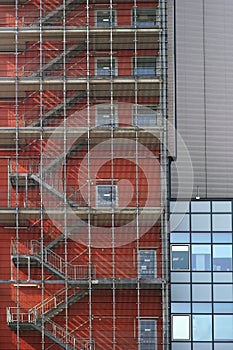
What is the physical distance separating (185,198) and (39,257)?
292 centimetres

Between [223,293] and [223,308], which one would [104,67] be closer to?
[223,293]

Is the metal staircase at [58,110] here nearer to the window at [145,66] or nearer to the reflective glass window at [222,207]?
the window at [145,66]

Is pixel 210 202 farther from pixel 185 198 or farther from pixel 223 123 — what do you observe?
pixel 223 123

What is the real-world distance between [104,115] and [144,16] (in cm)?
198

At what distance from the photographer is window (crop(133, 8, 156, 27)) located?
45.1 feet

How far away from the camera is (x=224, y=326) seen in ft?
44.5

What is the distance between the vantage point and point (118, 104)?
1375 cm

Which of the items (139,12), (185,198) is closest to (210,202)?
(185,198)

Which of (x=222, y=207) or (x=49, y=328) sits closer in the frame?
(x=49, y=328)

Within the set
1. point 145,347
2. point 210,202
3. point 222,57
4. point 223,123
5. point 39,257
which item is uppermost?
point 222,57

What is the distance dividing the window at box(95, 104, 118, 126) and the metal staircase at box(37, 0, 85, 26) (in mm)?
1752

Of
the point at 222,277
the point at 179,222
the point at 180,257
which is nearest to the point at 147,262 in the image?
the point at 180,257

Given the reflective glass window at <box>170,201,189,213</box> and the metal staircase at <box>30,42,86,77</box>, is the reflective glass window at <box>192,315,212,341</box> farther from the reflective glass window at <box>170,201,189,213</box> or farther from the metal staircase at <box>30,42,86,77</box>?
the metal staircase at <box>30,42,86,77</box>

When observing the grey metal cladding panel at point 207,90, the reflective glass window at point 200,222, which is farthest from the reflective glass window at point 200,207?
the grey metal cladding panel at point 207,90
